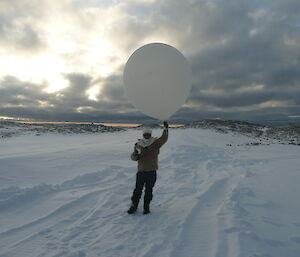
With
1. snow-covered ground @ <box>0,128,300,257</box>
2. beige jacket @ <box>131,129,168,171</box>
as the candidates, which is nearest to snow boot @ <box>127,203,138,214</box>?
snow-covered ground @ <box>0,128,300,257</box>

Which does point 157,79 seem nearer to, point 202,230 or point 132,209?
point 132,209

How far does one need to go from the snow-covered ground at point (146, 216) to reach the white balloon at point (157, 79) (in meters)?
2.31

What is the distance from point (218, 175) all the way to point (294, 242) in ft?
14.5

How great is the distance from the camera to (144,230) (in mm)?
3646

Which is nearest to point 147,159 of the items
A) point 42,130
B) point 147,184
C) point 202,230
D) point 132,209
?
point 147,184

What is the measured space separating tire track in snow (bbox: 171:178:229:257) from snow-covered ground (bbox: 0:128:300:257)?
0.01 metres

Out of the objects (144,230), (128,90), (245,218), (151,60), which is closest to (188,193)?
(245,218)

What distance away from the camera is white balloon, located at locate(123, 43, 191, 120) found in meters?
4.70

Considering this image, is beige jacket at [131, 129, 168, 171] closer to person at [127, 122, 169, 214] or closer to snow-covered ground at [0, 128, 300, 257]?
person at [127, 122, 169, 214]

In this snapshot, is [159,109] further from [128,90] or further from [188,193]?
[188,193]

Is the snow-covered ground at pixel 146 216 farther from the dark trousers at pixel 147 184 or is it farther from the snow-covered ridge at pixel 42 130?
the snow-covered ridge at pixel 42 130

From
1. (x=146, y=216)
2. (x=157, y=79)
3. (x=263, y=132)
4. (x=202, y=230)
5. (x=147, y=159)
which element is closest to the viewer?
(x=202, y=230)

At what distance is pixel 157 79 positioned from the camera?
4676 mm

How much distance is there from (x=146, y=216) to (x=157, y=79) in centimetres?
298
